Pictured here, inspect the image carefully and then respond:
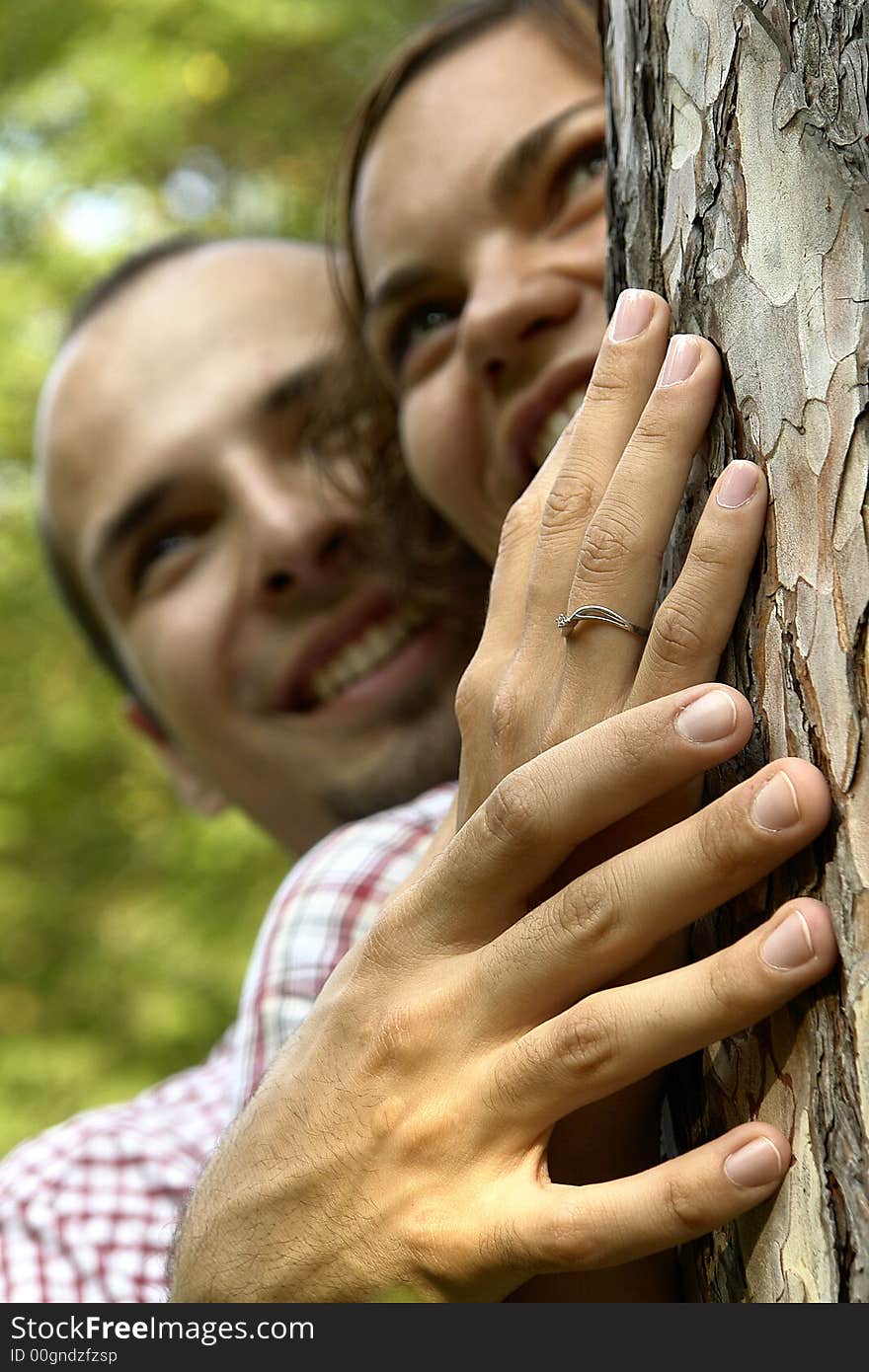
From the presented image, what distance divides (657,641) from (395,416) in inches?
79.3

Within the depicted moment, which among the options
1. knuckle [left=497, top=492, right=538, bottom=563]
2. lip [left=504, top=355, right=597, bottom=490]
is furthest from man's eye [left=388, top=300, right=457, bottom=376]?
knuckle [left=497, top=492, right=538, bottom=563]

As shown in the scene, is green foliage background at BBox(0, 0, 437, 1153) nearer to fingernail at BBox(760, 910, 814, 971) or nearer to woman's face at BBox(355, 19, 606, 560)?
woman's face at BBox(355, 19, 606, 560)

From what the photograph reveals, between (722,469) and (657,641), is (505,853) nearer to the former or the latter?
(657,641)

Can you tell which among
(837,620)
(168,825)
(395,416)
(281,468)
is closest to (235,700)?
(281,468)

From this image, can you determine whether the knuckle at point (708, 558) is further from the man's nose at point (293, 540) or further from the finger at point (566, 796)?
the man's nose at point (293, 540)

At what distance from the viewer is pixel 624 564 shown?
3.45ft

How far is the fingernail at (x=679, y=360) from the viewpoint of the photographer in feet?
3.39

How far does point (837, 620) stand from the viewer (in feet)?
2.94

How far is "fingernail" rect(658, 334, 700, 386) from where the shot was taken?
1032 mm

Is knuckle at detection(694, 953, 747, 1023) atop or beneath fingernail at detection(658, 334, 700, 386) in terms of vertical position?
beneath

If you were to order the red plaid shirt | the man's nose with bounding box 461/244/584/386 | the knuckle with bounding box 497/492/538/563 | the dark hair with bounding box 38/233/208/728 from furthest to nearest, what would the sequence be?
the dark hair with bounding box 38/233/208/728 → the man's nose with bounding box 461/244/584/386 → the red plaid shirt → the knuckle with bounding box 497/492/538/563

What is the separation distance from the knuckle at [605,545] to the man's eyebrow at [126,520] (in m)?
2.04

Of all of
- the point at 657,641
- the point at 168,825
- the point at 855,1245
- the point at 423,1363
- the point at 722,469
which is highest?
the point at 722,469

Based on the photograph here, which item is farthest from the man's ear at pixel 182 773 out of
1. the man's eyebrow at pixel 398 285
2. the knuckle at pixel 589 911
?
the knuckle at pixel 589 911
